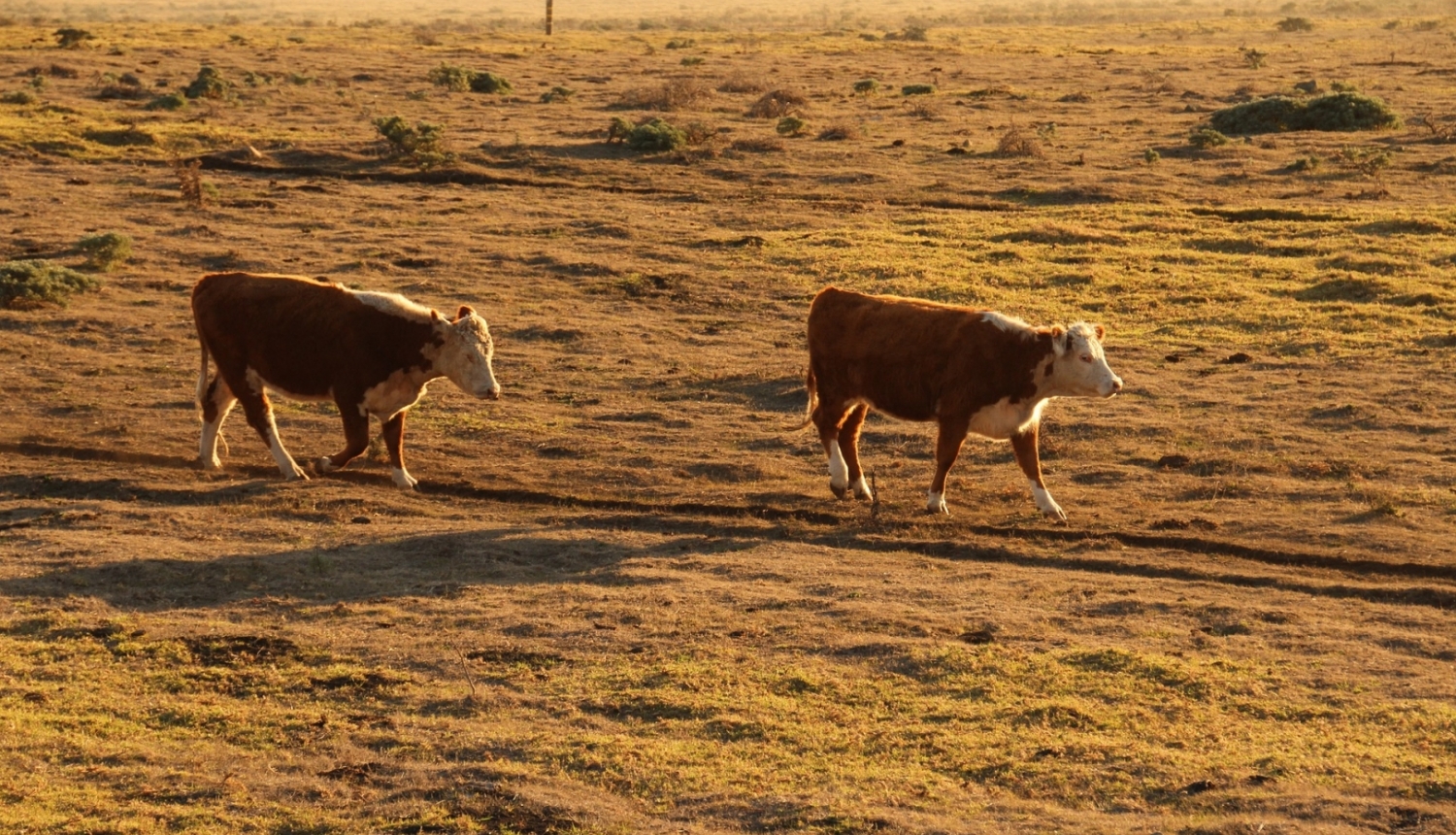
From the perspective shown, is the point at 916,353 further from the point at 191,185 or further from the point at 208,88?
the point at 208,88

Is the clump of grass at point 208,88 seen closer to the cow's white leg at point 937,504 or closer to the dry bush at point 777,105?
the dry bush at point 777,105

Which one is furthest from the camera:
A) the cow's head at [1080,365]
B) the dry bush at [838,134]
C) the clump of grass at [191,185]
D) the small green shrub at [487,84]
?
the small green shrub at [487,84]

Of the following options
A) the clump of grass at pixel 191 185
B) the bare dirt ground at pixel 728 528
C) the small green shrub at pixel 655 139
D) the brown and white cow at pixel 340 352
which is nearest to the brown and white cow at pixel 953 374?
the bare dirt ground at pixel 728 528

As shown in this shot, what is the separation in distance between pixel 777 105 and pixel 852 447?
2423cm

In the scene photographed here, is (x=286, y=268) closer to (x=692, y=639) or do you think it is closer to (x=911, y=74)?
(x=692, y=639)

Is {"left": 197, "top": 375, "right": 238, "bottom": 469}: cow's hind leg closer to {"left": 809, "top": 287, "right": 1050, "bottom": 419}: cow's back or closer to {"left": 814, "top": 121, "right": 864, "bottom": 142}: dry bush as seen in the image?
{"left": 809, "top": 287, "right": 1050, "bottom": 419}: cow's back

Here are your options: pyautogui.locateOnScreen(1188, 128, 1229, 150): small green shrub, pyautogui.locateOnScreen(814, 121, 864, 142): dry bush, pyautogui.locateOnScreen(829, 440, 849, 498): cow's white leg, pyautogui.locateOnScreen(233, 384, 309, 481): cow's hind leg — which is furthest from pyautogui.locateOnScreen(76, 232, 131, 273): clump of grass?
pyautogui.locateOnScreen(1188, 128, 1229, 150): small green shrub

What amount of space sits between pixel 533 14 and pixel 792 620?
425 feet

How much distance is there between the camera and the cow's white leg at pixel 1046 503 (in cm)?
1377

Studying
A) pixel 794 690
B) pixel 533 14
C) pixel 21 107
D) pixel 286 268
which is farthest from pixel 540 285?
pixel 533 14

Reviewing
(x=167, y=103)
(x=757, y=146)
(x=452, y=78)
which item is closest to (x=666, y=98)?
(x=757, y=146)

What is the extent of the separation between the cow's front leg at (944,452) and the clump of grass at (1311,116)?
75.1 ft

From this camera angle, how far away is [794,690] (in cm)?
1005

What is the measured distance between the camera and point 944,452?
13.8 meters
